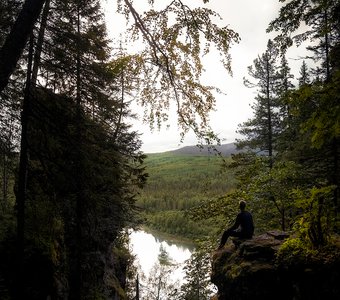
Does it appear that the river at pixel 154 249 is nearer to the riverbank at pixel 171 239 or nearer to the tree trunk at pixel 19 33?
the riverbank at pixel 171 239

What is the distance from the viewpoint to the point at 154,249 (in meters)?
78.8

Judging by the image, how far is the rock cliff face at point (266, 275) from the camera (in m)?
6.76

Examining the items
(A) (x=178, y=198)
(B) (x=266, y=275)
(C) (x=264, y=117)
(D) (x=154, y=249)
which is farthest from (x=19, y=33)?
(A) (x=178, y=198)

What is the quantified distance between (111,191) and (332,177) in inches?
413

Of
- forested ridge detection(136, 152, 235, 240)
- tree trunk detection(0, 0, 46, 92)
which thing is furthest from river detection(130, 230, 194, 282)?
tree trunk detection(0, 0, 46, 92)

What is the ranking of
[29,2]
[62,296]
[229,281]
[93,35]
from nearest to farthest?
[29,2] → [229,281] → [62,296] → [93,35]

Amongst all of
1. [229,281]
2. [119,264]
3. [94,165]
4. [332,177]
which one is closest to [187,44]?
[94,165]

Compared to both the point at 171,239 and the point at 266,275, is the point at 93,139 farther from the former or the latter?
the point at 171,239

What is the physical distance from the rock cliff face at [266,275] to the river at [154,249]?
166 feet

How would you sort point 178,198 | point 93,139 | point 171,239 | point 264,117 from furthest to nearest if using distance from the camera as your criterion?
point 178,198, point 171,239, point 264,117, point 93,139

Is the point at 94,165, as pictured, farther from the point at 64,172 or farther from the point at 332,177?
the point at 332,177

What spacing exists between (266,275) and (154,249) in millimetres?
73674

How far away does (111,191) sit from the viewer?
13.4 metres

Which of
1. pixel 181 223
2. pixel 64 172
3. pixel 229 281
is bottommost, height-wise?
pixel 181 223
